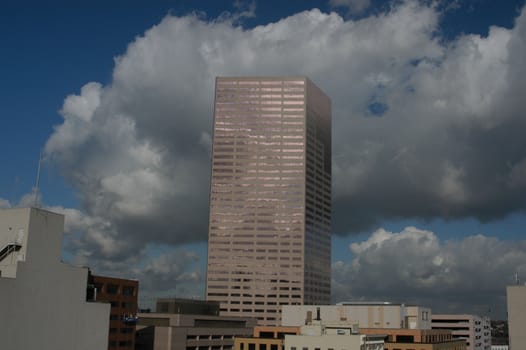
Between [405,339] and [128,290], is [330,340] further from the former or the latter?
[128,290]

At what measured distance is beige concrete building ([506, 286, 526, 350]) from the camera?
321 ft

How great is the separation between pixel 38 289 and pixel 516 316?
7583cm

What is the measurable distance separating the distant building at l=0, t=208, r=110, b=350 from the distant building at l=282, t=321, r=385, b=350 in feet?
212

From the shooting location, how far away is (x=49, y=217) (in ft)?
340

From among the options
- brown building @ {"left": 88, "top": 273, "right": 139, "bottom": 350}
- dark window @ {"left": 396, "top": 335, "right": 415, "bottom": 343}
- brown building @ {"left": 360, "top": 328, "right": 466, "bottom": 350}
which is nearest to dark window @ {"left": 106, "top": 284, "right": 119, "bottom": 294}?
brown building @ {"left": 88, "top": 273, "right": 139, "bottom": 350}

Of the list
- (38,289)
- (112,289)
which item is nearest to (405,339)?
(112,289)

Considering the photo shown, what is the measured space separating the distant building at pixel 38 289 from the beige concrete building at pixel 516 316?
7028 centimetres

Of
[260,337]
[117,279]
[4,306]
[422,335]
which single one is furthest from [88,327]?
[422,335]

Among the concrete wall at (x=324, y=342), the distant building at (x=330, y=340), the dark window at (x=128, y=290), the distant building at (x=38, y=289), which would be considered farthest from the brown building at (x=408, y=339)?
the distant building at (x=38, y=289)

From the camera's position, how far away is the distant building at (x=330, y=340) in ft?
503

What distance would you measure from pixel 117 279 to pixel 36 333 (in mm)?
74863

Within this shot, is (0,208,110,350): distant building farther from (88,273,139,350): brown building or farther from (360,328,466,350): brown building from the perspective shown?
(360,328,466,350): brown building

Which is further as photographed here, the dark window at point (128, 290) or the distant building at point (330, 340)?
the dark window at point (128, 290)

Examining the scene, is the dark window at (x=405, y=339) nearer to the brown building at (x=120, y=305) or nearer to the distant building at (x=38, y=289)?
the brown building at (x=120, y=305)
